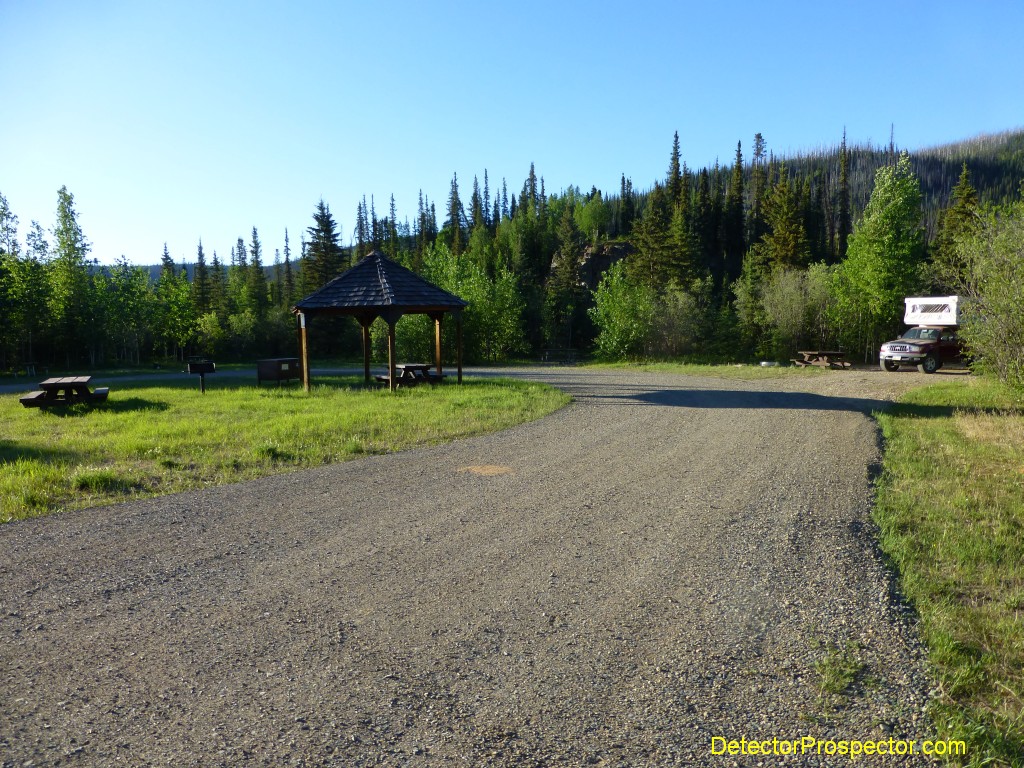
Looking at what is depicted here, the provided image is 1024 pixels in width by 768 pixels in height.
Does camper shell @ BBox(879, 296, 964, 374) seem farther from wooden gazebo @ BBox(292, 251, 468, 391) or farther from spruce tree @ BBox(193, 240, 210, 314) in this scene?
spruce tree @ BBox(193, 240, 210, 314)

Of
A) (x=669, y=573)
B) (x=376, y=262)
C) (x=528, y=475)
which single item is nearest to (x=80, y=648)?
(x=669, y=573)

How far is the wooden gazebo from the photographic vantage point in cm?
1852

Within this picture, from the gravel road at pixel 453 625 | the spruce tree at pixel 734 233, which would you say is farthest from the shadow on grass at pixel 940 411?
the spruce tree at pixel 734 233

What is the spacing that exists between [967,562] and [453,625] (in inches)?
168

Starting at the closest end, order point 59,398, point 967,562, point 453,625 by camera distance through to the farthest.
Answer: point 453,625 → point 967,562 → point 59,398

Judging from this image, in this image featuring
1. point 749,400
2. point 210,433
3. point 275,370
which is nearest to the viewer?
A: point 210,433

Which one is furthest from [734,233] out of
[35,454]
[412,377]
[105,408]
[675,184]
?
[35,454]

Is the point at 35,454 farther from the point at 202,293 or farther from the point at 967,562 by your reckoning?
the point at 202,293

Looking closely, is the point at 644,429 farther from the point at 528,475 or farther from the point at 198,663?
the point at 198,663

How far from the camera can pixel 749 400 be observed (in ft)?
54.4

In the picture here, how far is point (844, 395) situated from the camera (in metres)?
18.0

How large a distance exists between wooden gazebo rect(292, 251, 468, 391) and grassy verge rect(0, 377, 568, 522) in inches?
83.7

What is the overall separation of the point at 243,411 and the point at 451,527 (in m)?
10.4

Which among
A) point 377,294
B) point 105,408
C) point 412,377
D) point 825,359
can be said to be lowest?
point 825,359
